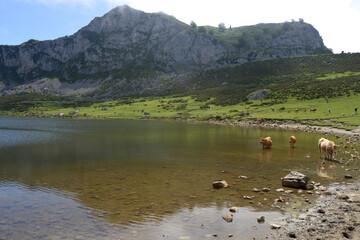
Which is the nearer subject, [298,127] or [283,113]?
[298,127]

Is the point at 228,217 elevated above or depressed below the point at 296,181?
below

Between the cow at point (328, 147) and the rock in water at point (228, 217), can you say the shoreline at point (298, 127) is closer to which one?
the cow at point (328, 147)

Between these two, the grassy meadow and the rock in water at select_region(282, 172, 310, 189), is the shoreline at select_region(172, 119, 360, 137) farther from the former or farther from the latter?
the rock in water at select_region(282, 172, 310, 189)

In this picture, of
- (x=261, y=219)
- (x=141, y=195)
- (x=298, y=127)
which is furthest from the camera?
(x=298, y=127)

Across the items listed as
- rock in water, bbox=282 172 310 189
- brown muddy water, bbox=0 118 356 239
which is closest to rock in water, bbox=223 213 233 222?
brown muddy water, bbox=0 118 356 239

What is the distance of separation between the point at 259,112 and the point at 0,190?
95487 mm

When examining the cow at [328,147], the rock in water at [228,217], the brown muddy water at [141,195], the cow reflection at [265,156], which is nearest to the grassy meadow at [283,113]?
the cow at [328,147]

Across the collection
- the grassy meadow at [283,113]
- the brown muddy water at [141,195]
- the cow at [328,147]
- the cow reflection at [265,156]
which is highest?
the grassy meadow at [283,113]

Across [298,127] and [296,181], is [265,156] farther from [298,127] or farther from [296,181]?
[298,127]

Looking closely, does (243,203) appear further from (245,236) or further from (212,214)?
(245,236)

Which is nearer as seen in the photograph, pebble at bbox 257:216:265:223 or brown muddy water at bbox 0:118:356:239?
brown muddy water at bbox 0:118:356:239

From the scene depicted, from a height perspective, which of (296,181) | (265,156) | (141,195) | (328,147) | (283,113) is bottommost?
(265,156)

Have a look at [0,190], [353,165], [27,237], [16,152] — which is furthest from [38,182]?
[353,165]

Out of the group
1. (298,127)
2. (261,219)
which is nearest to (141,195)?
(261,219)
